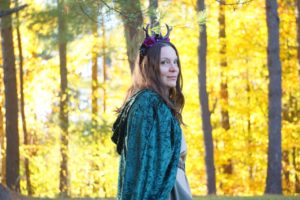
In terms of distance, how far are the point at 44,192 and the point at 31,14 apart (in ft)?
25.7

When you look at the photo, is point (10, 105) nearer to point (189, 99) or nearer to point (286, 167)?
point (189, 99)

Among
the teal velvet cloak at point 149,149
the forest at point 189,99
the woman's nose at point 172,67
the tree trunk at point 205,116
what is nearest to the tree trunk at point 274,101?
the forest at point 189,99

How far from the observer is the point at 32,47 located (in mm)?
19812

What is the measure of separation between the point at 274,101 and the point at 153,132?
8885 mm

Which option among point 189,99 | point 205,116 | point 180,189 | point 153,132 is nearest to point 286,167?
point 189,99

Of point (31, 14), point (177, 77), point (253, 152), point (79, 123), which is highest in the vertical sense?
point (31, 14)

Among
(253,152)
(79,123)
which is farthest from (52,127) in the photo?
(253,152)

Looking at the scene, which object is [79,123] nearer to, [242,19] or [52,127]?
[52,127]

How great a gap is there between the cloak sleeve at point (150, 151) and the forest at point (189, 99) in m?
8.62

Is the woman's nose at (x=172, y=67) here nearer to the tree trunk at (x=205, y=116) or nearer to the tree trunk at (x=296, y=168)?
the tree trunk at (x=205, y=116)

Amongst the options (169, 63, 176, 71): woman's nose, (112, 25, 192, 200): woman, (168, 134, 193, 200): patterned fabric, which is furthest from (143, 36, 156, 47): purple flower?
(168, 134, 193, 200): patterned fabric

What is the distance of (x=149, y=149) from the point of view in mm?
3180

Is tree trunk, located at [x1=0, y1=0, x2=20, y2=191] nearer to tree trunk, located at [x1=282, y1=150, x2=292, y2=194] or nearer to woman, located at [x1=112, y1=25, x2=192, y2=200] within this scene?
tree trunk, located at [x1=282, y1=150, x2=292, y2=194]

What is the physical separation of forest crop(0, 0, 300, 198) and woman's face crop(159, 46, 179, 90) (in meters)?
8.52
